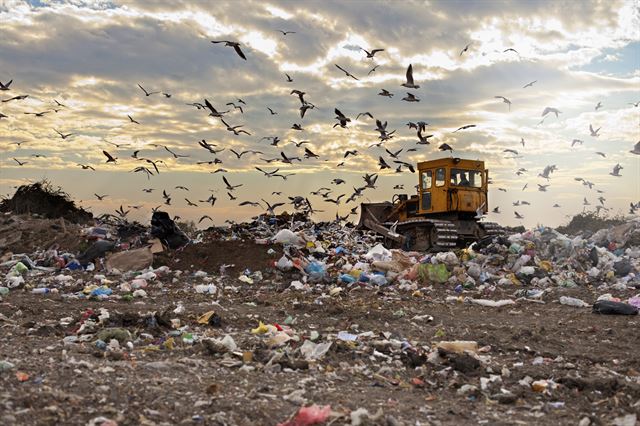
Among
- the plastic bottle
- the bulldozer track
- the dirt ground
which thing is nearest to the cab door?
the bulldozer track

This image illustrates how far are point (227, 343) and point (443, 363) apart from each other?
6.30ft

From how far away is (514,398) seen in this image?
15.5 feet

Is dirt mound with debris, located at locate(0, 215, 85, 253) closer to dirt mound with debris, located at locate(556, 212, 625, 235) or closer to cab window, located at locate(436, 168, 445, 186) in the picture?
cab window, located at locate(436, 168, 445, 186)

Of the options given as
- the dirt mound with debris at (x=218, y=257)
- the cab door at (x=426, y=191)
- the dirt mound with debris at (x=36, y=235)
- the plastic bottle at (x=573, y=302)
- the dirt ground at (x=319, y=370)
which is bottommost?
the plastic bottle at (x=573, y=302)

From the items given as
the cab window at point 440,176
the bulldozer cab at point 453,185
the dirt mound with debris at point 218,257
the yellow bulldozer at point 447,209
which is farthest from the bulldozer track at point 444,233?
the dirt mound with debris at point 218,257

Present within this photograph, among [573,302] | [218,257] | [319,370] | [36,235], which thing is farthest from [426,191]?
[319,370]

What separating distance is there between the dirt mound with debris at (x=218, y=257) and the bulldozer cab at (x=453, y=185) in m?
5.30

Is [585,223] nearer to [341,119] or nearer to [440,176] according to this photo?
[440,176]

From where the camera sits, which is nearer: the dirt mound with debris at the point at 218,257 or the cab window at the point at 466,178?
the dirt mound with debris at the point at 218,257

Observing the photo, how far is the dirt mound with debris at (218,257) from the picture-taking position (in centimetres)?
1159

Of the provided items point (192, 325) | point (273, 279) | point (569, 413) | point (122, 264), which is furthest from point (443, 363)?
point (122, 264)

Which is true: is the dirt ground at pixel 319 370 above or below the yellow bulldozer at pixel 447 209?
below

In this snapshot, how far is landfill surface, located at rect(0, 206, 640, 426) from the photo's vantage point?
14.3ft

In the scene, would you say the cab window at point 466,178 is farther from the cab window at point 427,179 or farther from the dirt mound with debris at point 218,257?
the dirt mound with debris at point 218,257
